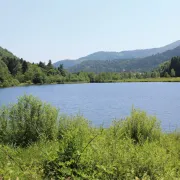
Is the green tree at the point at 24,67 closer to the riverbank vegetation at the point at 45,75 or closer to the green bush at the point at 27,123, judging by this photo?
the riverbank vegetation at the point at 45,75

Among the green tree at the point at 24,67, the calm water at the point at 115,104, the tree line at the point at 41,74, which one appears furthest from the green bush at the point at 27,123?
the green tree at the point at 24,67

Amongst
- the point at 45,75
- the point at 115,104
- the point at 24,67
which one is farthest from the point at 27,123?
the point at 45,75

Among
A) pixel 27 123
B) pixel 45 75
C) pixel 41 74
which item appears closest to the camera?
pixel 27 123

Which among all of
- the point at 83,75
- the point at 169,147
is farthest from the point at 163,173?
the point at 83,75

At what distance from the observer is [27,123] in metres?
12.0

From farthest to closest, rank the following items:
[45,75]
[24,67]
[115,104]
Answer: [45,75] < [24,67] < [115,104]

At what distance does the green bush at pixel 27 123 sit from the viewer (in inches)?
462

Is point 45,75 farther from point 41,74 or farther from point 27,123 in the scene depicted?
point 27,123

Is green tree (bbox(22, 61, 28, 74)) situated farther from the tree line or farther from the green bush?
the green bush

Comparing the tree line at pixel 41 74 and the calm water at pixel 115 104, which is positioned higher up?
the tree line at pixel 41 74

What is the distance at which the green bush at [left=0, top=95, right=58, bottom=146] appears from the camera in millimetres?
11727

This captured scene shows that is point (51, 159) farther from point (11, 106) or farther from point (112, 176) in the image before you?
point (11, 106)

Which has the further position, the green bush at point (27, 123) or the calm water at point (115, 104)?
the calm water at point (115, 104)

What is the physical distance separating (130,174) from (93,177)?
102 cm
